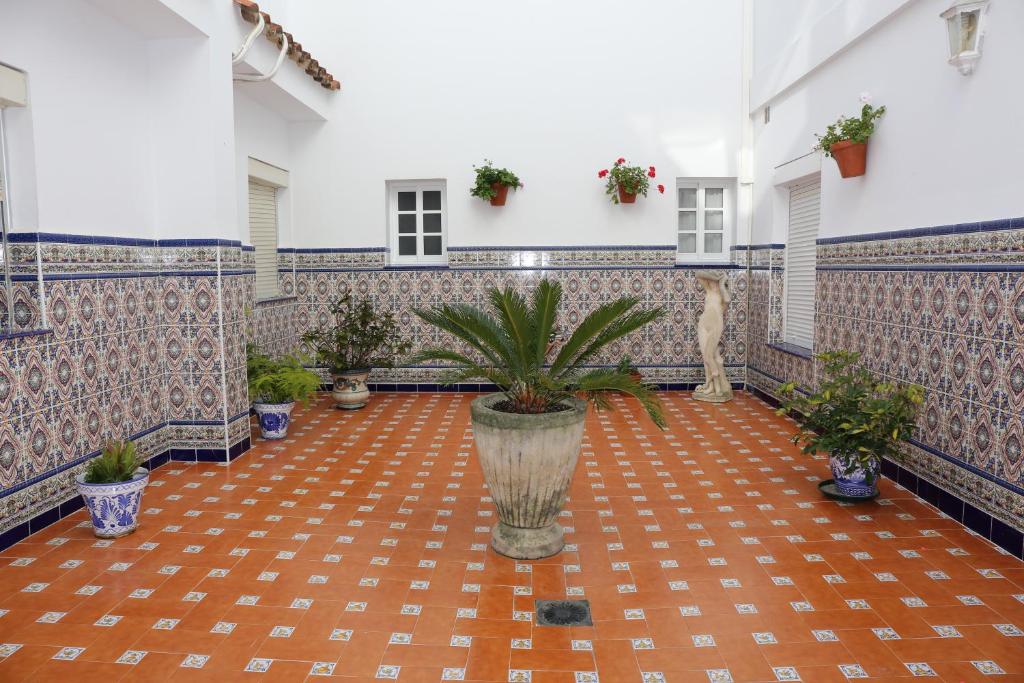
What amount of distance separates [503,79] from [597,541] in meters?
6.48

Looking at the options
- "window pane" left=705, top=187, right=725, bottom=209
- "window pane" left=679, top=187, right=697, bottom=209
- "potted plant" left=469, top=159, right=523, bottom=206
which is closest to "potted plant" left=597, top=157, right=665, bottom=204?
"window pane" left=679, top=187, right=697, bottom=209

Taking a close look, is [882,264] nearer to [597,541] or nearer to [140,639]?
[597,541]

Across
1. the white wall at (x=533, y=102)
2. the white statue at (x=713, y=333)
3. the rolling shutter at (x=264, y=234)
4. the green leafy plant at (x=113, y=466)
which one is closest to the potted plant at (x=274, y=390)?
the rolling shutter at (x=264, y=234)

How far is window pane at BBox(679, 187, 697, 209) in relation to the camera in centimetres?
951

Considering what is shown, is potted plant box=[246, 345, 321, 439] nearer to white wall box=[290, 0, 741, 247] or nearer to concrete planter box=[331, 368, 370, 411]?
concrete planter box=[331, 368, 370, 411]

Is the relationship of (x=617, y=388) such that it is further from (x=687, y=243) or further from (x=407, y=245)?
(x=407, y=245)

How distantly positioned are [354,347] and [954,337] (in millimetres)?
6121

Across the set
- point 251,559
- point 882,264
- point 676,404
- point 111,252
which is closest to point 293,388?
point 111,252

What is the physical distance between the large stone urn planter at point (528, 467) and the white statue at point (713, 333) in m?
4.66

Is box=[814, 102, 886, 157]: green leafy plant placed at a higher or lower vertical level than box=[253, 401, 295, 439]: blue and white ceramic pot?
higher

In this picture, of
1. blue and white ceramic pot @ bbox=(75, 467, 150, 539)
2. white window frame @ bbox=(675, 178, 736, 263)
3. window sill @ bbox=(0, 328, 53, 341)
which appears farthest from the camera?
white window frame @ bbox=(675, 178, 736, 263)

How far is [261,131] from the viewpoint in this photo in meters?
8.38

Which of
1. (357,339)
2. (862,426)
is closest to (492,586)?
(862,426)

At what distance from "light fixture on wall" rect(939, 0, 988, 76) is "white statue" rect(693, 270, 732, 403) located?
13.2ft
